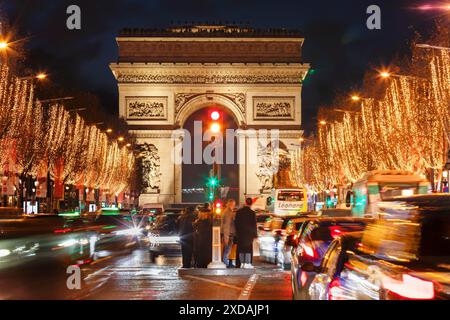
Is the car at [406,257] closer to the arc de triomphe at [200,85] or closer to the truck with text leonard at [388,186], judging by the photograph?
the truck with text leonard at [388,186]

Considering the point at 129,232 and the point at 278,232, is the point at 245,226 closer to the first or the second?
the point at 278,232

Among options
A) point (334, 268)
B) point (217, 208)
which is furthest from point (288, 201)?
point (334, 268)

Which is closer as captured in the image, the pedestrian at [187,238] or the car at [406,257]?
the car at [406,257]

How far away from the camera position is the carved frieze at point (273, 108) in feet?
341

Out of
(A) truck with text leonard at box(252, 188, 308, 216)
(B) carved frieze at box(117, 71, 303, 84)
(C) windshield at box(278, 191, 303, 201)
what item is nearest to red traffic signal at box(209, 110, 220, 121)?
(A) truck with text leonard at box(252, 188, 308, 216)

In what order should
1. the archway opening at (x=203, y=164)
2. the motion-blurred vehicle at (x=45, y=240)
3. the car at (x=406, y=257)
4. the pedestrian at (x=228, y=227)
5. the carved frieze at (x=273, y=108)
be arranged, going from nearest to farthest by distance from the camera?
the car at (x=406, y=257) → the motion-blurred vehicle at (x=45, y=240) → the pedestrian at (x=228, y=227) → the carved frieze at (x=273, y=108) → the archway opening at (x=203, y=164)

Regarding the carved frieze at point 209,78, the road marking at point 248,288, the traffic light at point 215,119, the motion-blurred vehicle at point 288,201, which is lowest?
the road marking at point 248,288

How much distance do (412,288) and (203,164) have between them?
123m

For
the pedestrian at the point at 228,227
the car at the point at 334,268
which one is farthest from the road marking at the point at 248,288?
the car at the point at 334,268

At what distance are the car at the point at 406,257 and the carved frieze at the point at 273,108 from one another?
9480cm

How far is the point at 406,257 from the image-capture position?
8.07 m

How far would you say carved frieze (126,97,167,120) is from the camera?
340ft

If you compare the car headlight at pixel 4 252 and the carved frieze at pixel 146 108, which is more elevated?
the carved frieze at pixel 146 108

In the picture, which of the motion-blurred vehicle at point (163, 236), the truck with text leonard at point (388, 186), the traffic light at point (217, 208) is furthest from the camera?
the truck with text leonard at point (388, 186)
